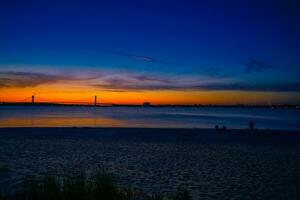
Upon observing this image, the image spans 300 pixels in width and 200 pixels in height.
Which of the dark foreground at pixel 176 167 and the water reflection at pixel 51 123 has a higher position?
the water reflection at pixel 51 123

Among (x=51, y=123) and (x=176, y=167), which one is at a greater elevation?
(x=51, y=123)

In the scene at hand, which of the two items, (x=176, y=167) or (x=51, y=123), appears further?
(x=51, y=123)

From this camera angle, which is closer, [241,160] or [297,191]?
[297,191]

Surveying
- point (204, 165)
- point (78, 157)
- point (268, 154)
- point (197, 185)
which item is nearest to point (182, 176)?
point (197, 185)

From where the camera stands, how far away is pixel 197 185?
13719 millimetres

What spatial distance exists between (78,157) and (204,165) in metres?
7.40

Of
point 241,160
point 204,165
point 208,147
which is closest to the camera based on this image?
point 204,165

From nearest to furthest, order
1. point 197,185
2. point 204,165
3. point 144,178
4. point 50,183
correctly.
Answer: point 50,183
point 197,185
point 144,178
point 204,165

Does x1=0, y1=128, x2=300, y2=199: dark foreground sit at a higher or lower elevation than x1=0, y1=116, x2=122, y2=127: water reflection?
lower

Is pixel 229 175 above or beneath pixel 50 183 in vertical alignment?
beneath

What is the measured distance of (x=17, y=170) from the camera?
52.1 feet

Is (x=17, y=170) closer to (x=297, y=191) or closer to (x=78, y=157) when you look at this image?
(x=78, y=157)

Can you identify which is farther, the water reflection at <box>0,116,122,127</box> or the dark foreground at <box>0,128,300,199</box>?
the water reflection at <box>0,116,122,127</box>

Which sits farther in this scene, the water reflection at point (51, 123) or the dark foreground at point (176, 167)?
the water reflection at point (51, 123)
